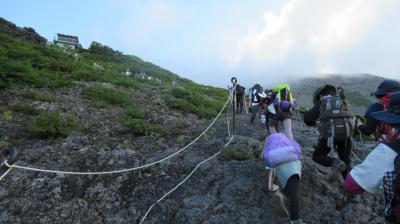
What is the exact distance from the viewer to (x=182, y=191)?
7328 millimetres

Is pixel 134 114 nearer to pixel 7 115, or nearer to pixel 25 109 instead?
pixel 25 109

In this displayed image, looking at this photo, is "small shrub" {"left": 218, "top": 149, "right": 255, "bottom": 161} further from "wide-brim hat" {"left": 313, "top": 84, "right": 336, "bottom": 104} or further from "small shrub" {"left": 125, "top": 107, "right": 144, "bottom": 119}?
"small shrub" {"left": 125, "top": 107, "right": 144, "bottom": 119}

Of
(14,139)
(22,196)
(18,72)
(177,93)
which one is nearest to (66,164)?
(22,196)

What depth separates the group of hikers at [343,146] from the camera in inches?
127

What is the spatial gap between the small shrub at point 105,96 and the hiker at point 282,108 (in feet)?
20.3

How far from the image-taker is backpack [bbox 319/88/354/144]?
706 cm

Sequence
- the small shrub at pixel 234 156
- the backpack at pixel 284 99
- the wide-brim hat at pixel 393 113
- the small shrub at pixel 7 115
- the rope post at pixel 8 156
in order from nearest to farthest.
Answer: the wide-brim hat at pixel 393 113, the rope post at pixel 8 156, the small shrub at pixel 234 156, the backpack at pixel 284 99, the small shrub at pixel 7 115

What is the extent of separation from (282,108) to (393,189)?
5961 mm

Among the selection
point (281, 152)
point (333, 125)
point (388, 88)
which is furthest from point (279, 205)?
point (388, 88)

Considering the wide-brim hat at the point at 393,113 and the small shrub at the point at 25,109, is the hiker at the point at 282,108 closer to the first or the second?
the wide-brim hat at the point at 393,113

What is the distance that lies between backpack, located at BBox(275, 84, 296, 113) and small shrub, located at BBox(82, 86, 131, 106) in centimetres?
646

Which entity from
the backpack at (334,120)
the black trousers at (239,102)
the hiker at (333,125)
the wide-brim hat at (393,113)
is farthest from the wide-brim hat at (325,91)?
the black trousers at (239,102)

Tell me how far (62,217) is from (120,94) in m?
8.76

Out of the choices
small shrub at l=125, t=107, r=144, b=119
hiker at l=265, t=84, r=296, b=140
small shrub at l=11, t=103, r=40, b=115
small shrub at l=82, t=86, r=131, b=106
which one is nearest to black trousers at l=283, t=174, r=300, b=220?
hiker at l=265, t=84, r=296, b=140
